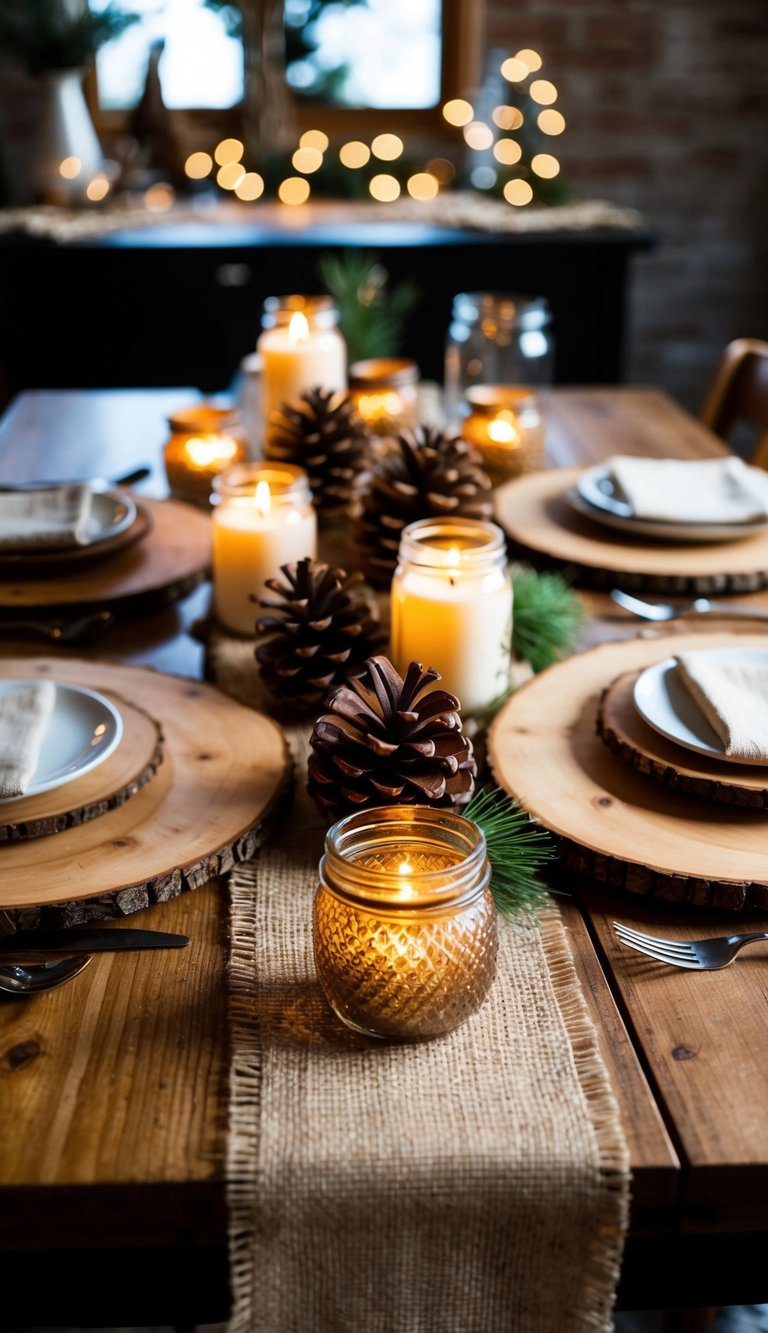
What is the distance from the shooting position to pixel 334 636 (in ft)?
3.09

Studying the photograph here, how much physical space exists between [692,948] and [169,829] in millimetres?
315

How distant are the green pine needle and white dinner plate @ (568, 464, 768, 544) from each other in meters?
0.20

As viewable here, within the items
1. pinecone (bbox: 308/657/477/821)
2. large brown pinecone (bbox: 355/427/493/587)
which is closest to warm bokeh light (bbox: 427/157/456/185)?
large brown pinecone (bbox: 355/427/493/587)

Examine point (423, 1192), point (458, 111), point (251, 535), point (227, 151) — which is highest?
point (458, 111)

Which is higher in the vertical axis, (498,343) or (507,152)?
(507,152)

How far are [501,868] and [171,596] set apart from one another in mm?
563

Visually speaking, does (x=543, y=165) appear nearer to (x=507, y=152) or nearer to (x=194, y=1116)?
(x=507, y=152)

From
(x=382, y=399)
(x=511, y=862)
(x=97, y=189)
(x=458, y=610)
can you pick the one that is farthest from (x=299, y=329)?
(x=97, y=189)

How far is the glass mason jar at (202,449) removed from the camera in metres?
1.41

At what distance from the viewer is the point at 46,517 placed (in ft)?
4.00

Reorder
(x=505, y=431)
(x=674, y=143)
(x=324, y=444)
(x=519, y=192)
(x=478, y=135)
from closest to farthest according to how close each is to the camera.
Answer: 1. (x=324, y=444)
2. (x=505, y=431)
3. (x=519, y=192)
4. (x=478, y=135)
5. (x=674, y=143)

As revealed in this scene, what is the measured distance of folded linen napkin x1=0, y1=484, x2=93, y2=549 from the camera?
1.18 meters

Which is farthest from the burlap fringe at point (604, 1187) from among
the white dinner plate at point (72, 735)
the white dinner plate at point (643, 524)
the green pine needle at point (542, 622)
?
the white dinner plate at point (643, 524)

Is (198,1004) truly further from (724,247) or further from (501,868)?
(724,247)
